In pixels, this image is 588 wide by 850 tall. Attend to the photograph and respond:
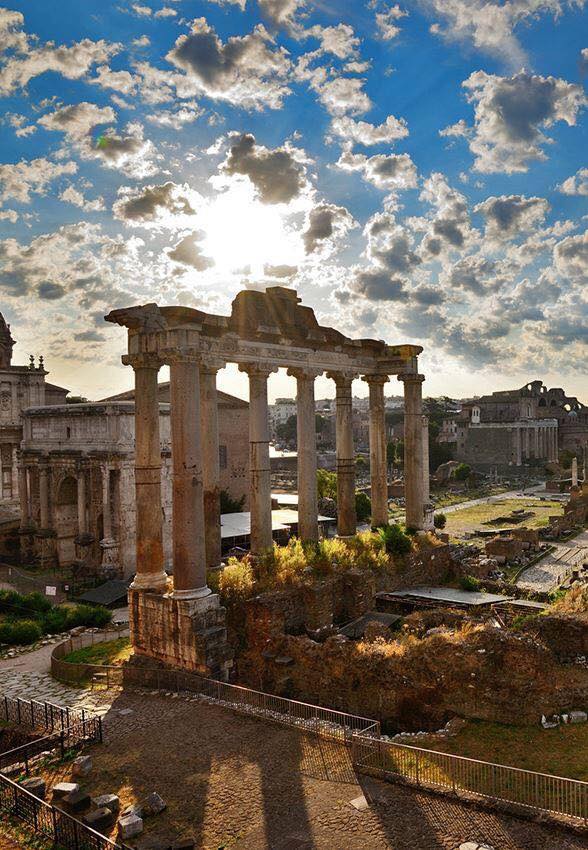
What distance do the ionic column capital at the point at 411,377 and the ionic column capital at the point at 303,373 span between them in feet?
12.6

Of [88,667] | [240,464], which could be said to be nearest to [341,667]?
[88,667]

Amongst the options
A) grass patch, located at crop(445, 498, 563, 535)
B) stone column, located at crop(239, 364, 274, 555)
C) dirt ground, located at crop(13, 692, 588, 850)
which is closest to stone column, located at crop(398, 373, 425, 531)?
stone column, located at crop(239, 364, 274, 555)

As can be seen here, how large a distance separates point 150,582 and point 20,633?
917cm

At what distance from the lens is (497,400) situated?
106625 mm

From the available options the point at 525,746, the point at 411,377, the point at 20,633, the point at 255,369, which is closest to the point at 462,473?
the point at 411,377

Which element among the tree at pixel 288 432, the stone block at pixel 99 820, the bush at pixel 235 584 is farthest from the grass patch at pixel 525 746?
the tree at pixel 288 432

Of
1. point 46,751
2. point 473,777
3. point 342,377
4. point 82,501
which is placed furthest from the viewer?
point 82,501

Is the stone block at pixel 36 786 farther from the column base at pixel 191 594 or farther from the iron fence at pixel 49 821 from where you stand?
the column base at pixel 191 594

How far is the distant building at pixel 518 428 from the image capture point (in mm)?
91438

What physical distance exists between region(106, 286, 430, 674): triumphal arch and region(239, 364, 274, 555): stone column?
30 mm

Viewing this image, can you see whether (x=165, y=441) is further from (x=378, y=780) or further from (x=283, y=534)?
(x=378, y=780)

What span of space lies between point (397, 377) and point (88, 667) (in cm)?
1281

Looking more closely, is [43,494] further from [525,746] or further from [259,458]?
[525,746]

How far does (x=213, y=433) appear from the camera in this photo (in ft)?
54.2
